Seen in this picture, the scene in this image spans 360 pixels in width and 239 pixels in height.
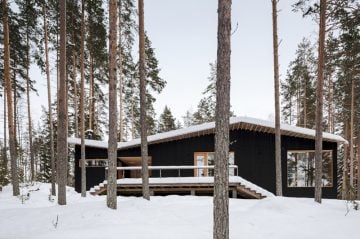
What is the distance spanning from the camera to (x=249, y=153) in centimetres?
1634

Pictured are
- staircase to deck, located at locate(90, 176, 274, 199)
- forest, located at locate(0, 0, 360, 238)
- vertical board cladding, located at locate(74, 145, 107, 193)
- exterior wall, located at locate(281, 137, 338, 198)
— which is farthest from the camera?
vertical board cladding, located at locate(74, 145, 107, 193)

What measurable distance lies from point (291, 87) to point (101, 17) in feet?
62.4

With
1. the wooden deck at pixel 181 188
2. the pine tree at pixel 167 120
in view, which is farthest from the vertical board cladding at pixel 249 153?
the pine tree at pixel 167 120

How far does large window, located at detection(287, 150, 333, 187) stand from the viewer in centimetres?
1602

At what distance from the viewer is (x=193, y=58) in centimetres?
2073

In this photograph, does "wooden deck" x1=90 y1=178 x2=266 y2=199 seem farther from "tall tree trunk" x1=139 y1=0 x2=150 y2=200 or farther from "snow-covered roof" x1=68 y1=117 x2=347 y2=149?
"tall tree trunk" x1=139 y1=0 x2=150 y2=200

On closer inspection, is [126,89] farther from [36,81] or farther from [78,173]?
[78,173]

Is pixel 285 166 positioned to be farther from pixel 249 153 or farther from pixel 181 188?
pixel 181 188

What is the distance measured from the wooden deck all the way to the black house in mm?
1483

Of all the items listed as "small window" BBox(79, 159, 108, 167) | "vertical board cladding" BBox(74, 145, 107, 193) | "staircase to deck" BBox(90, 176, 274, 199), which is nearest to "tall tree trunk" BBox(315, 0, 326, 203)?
"staircase to deck" BBox(90, 176, 274, 199)

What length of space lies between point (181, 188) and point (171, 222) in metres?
7.24

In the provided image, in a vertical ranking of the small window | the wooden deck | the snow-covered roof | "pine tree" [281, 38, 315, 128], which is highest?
"pine tree" [281, 38, 315, 128]

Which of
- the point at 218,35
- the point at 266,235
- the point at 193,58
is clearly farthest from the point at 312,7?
the point at 193,58

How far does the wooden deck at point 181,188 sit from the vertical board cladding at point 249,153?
1.48 metres
